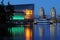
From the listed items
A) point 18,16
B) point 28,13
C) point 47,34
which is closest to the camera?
point 47,34

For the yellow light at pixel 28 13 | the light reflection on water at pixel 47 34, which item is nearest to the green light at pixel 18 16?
the yellow light at pixel 28 13

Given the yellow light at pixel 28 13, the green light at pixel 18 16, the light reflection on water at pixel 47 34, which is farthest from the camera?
the yellow light at pixel 28 13

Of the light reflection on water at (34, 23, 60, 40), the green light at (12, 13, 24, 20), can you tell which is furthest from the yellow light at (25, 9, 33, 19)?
the light reflection on water at (34, 23, 60, 40)

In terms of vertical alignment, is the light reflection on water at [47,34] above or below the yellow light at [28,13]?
above

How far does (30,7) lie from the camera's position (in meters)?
86.0

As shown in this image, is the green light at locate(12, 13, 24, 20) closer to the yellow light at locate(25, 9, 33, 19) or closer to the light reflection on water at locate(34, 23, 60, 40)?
the yellow light at locate(25, 9, 33, 19)

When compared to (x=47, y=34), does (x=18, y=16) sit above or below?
below

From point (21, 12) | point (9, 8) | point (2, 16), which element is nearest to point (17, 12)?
point (21, 12)

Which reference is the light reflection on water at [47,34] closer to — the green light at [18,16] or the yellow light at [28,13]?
the green light at [18,16]

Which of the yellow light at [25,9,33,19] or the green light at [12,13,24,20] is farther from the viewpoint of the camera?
the yellow light at [25,9,33,19]

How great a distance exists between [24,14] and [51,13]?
53066 mm

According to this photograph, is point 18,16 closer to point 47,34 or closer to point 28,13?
point 28,13

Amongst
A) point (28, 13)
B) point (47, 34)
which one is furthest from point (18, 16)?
point (47, 34)

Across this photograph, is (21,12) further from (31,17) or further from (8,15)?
(8,15)
